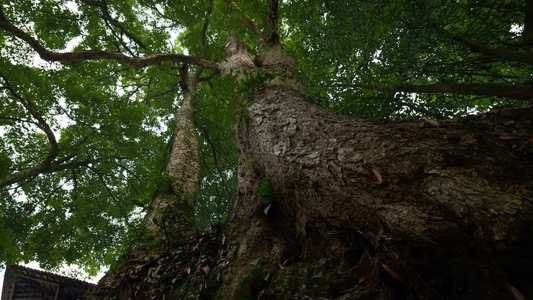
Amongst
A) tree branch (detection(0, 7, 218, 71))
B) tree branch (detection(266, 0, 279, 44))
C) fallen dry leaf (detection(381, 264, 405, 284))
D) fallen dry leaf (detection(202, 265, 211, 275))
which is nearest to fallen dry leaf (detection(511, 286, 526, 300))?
fallen dry leaf (detection(381, 264, 405, 284))

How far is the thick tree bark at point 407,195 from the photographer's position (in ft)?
3.29

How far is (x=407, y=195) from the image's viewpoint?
1.24 m

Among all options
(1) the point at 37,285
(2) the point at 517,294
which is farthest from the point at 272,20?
(1) the point at 37,285

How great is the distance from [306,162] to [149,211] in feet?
8.61

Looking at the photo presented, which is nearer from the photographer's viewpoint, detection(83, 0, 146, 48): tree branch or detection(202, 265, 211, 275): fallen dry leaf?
detection(202, 265, 211, 275): fallen dry leaf

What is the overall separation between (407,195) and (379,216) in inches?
6.0

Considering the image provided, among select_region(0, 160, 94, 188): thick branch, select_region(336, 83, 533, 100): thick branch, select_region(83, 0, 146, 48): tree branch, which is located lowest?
select_region(336, 83, 533, 100): thick branch

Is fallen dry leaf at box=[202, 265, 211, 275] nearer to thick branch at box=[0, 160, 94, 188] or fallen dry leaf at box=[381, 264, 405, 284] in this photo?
fallen dry leaf at box=[381, 264, 405, 284]

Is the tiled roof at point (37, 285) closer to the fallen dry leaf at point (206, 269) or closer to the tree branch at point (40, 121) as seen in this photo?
the tree branch at point (40, 121)

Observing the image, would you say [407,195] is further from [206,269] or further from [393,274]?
[206,269]

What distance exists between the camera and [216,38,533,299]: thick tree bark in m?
1.00

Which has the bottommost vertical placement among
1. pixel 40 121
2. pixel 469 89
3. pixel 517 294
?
pixel 517 294

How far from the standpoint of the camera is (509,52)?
90.2 inches

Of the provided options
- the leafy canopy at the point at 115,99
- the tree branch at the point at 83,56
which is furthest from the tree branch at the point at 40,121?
the tree branch at the point at 83,56
